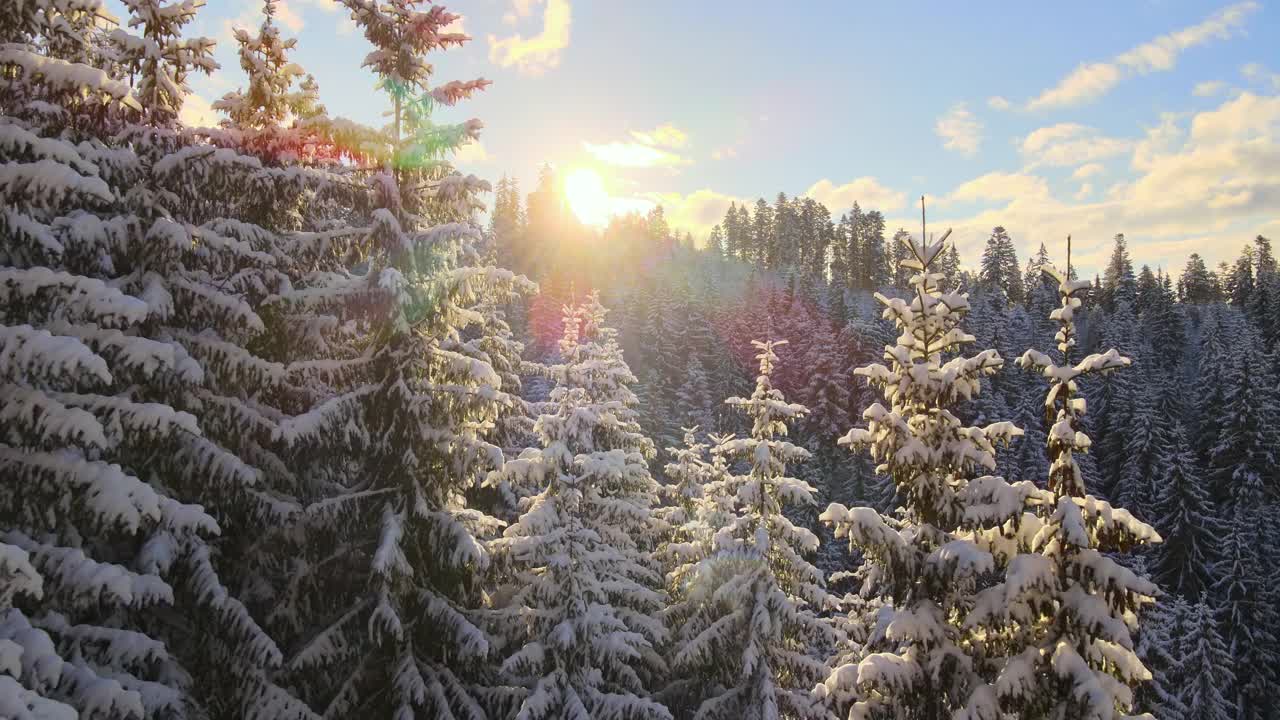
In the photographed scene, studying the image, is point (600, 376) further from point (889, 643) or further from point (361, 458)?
point (889, 643)

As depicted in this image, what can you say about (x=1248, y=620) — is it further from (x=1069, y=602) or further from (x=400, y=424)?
(x=400, y=424)

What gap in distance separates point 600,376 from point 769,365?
4277mm

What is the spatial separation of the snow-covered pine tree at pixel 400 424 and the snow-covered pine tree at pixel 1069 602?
699cm

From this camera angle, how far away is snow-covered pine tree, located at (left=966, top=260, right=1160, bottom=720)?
25.8 ft

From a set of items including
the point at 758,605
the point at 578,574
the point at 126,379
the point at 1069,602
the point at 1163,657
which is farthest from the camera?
the point at 1163,657

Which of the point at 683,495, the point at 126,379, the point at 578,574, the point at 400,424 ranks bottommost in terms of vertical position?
the point at 683,495

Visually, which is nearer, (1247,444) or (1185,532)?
(1185,532)

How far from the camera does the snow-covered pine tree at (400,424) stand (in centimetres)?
1026

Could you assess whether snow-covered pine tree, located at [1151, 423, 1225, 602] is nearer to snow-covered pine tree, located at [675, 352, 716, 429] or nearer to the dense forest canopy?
snow-covered pine tree, located at [675, 352, 716, 429]

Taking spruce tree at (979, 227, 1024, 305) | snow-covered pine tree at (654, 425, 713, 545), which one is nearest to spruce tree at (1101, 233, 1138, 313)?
spruce tree at (979, 227, 1024, 305)

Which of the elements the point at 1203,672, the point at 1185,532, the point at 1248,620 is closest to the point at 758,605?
the point at 1203,672

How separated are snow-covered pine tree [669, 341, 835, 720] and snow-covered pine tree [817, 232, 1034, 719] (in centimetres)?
515

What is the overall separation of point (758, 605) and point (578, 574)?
13.1 ft

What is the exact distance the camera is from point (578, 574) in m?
13.9
